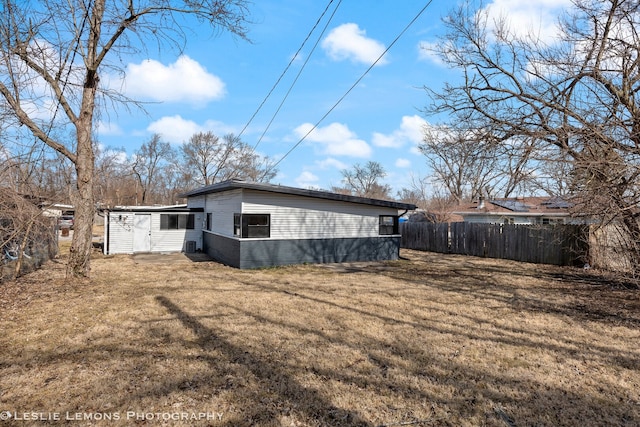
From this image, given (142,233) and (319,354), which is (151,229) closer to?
(142,233)

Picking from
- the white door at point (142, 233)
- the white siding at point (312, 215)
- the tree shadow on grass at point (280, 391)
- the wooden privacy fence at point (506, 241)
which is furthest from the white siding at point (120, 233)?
the wooden privacy fence at point (506, 241)

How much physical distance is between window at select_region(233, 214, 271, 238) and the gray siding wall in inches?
9.6

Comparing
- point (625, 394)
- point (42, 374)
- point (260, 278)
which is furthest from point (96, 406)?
point (260, 278)

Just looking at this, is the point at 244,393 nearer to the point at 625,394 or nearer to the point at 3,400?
the point at 3,400

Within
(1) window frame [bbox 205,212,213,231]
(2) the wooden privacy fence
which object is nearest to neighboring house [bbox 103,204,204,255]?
(1) window frame [bbox 205,212,213,231]

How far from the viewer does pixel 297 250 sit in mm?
12633

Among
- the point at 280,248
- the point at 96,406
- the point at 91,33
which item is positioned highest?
the point at 91,33

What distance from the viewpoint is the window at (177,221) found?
55.0 feet

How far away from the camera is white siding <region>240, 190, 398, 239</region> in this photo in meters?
11.9

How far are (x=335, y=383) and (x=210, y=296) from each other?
15.1ft

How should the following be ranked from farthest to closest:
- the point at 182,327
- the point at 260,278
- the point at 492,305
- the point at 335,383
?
1. the point at 260,278
2. the point at 492,305
3. the point at 182,327
4. the point at 335,383

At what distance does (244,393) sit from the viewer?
11.3 ft

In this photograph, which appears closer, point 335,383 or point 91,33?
point 335,383

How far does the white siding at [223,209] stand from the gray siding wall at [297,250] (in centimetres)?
35
